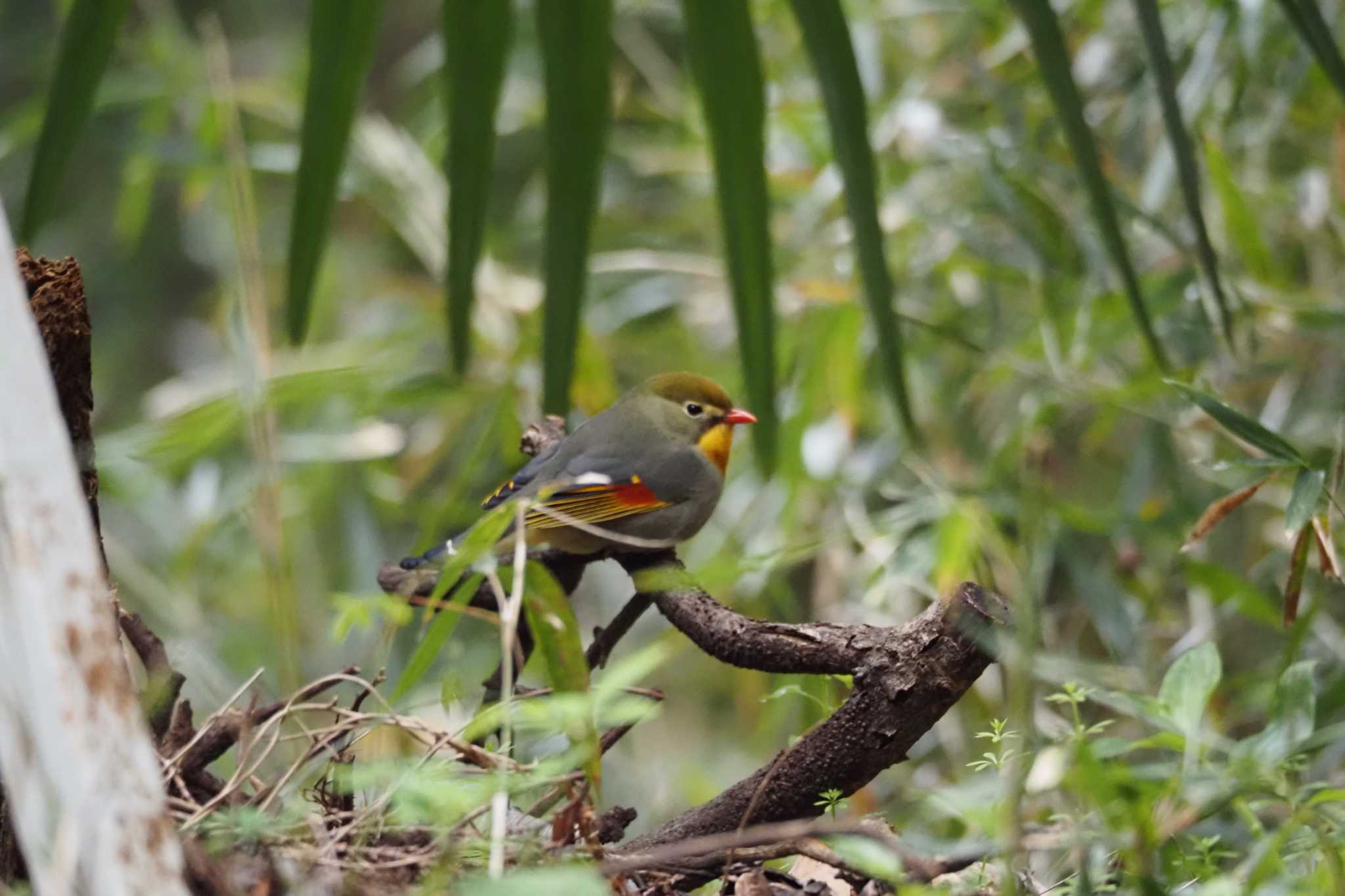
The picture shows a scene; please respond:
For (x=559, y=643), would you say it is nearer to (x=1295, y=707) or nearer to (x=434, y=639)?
(x=434, y=639)

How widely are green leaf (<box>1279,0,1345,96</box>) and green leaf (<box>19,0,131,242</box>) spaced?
1.06 meters

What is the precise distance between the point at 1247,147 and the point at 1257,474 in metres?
1.65

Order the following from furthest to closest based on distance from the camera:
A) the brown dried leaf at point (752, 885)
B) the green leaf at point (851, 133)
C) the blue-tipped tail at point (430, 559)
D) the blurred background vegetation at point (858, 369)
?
the blurred background vegetation at point (858, 369), the blue-tipped tail at point (430, 559), the green leaf at point (851, 133), the brown dried leaf at point (752, 885)

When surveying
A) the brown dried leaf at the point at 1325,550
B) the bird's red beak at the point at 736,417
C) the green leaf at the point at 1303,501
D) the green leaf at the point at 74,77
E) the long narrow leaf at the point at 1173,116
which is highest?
the green leaf at the point at 74,77

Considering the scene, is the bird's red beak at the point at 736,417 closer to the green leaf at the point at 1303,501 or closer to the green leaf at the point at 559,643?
the green leaf at the point at 1303,501

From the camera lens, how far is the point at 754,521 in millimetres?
3324

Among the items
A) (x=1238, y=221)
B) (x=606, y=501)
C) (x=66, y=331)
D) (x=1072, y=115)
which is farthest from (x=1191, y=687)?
(x=1238, y=221)

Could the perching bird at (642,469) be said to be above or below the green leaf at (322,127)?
below

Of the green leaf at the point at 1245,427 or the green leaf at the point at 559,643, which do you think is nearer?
the green leaf at the point at 559,643

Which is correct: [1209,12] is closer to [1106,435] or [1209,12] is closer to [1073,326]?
[1073,326]

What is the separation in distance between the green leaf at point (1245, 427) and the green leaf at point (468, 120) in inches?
26.5

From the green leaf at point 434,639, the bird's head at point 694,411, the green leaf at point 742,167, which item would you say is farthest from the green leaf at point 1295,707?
the bird's head at point 694,411

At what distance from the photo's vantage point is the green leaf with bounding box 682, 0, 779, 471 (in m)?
1.24

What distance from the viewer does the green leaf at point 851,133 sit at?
1.20 metres
